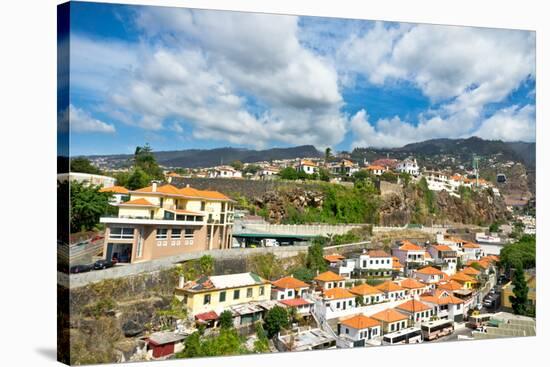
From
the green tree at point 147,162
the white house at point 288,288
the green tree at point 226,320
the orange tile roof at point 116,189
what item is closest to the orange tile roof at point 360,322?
the white house at point 288,288

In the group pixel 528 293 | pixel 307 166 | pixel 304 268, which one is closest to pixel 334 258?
pixel 304 268

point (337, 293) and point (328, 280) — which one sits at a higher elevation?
point (328, 280)

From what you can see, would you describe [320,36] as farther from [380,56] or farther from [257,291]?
[257,291]

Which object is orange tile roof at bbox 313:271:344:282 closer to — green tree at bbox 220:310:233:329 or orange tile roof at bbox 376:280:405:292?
orange tile roof at bbox 376:280:405:292

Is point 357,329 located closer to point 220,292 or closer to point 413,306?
point 413,306

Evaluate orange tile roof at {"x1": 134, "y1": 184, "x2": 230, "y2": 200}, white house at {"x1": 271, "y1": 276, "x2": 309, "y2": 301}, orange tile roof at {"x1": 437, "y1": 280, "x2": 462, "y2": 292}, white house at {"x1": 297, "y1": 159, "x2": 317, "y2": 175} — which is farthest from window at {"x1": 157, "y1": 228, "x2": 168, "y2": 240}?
orange tile roof at {"x1": 437, "y1": 280, "x2": 462, "y2": 292}

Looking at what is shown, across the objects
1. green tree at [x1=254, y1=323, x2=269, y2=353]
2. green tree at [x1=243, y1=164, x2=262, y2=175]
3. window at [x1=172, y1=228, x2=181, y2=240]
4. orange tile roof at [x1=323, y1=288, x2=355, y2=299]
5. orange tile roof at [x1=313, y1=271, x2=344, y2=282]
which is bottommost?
green tree at [x1=254, y1=323, x2=269, y2=353]
